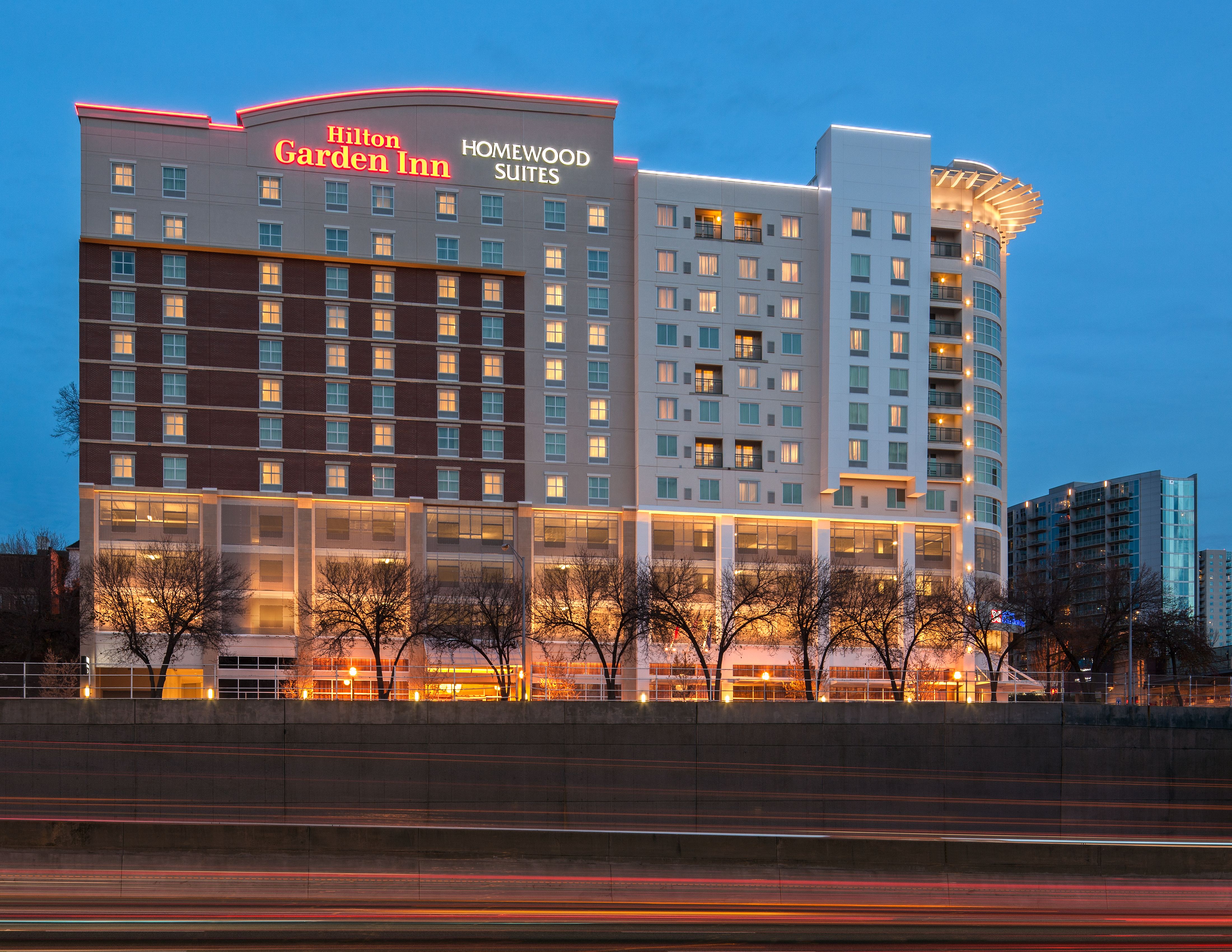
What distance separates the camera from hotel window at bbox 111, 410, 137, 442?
265 feet

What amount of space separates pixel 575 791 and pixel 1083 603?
87.8m

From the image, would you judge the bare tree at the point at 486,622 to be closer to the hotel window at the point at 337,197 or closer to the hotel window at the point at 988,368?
the hotel window at the point at 337,197

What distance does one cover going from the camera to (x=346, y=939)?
19.0 metres

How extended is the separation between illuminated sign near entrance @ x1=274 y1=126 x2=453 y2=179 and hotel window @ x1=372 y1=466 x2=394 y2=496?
72.4ft

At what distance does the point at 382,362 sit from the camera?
85.3 meters

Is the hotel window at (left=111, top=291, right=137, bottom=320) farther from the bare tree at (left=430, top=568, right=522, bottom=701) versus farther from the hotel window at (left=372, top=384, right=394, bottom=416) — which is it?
the bare tree at (left=430, top=568, right=522, bottom=701)

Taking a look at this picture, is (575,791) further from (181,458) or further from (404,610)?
(181,458)

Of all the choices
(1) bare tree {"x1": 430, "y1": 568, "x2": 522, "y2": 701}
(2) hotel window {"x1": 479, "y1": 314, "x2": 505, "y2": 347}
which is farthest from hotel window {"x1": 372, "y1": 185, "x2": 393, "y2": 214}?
(1) bare tree {"x1": 430, "y1": 568, "x2": 522, "y2": 701}

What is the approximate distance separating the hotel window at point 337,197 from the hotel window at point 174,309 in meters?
12.5

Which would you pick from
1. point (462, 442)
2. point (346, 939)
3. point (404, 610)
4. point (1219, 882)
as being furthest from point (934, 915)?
point (462, 442)

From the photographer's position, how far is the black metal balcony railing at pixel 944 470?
91.9m

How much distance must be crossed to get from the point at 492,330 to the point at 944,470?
37.8m

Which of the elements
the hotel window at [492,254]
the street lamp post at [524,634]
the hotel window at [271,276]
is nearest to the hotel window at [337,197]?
the hotel window at [271,276]

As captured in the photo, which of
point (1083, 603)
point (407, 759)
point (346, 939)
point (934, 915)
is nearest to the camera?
point (346, 939)
